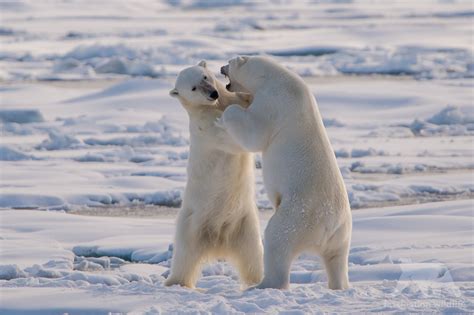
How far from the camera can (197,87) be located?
4.40 m

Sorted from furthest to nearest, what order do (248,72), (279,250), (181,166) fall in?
(181,166) → (248,72) → (279,250)

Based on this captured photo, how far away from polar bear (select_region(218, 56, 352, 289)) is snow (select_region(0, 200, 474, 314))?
5.9 inches

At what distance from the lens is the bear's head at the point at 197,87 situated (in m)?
4.36

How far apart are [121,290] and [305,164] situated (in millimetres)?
917

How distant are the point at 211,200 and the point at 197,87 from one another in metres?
0.52

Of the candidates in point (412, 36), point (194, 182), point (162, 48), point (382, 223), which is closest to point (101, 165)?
point (382, 223)

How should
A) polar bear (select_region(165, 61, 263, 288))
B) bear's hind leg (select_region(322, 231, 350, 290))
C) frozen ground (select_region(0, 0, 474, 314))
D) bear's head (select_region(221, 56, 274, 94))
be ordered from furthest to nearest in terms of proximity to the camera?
polar bear (select_region(165, 61, 263, 288))
bear's head (select_region(221, 56, 274, 94))
bear's hind leg (select_region(322, 231, 350, 290))
frozen ground (select_region(0, 0, 474, 314))

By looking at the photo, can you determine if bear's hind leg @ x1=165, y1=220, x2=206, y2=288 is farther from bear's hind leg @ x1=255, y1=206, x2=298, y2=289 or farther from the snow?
bear's hind leg @ x1=255, y1=206, x2=298, y2=289

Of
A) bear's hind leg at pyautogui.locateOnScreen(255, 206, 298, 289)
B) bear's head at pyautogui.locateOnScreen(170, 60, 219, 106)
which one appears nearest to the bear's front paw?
bear's head at pyautogui.locateOnScreen(170, 60, 219, 106)

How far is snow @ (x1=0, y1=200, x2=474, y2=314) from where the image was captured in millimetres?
3586

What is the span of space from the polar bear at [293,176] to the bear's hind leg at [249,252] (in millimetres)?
399

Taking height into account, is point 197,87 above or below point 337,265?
above

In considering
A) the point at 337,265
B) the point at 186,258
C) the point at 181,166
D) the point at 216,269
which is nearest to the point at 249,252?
the point at 186,258

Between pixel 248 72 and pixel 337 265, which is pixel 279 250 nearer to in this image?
pixel 337 265
